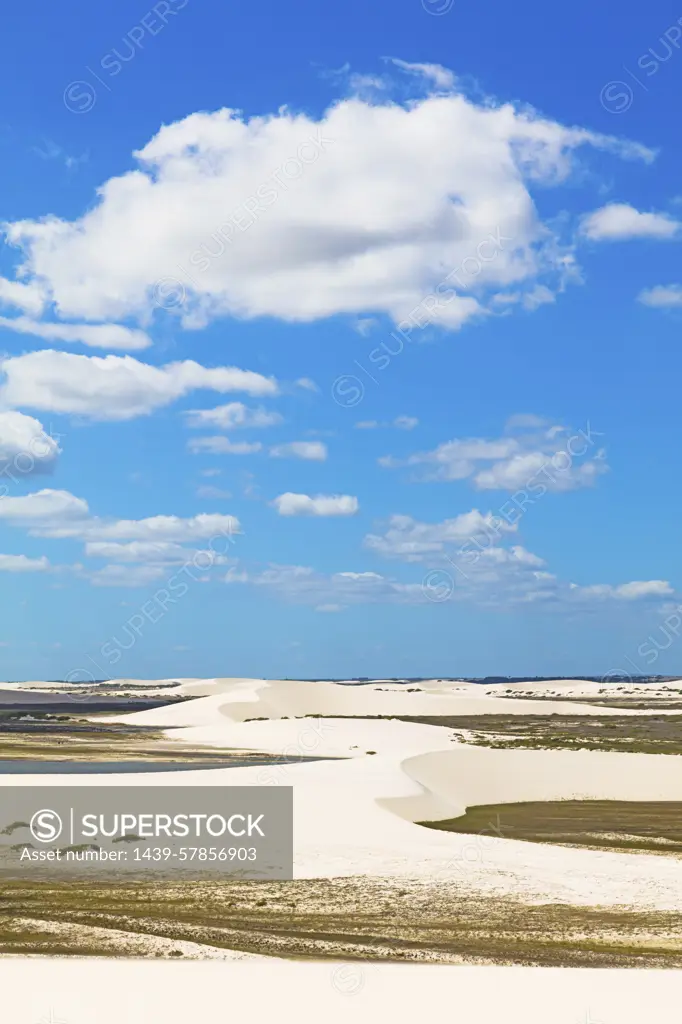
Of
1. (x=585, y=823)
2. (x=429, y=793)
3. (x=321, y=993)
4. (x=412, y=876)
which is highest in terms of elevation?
(x=429, y=793)

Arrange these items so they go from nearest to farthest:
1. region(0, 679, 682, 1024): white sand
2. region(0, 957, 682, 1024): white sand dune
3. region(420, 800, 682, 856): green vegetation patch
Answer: region(0, 957, 682, 1024): white sand dune → region(0, 679, 682, 1024): white sand → region(420, 800, 682, 856): green vegetation patch

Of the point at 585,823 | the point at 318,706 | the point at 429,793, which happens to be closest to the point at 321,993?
the point at 585,823

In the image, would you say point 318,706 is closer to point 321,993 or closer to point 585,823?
point 585,823

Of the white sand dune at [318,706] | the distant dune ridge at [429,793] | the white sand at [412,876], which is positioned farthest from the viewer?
the white sand dune at [318,706]

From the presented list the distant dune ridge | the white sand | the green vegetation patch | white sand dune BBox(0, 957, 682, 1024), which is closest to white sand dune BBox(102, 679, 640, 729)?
the distant dune ridge

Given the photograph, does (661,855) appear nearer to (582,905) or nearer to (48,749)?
(582,905)

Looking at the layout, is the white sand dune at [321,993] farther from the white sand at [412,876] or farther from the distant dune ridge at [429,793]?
the distant dune ridge at [429,793]

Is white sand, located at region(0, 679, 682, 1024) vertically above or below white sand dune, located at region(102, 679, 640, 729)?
below

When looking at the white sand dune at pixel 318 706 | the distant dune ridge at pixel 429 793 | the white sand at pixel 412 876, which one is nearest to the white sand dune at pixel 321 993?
the white sand at pixel 412 876

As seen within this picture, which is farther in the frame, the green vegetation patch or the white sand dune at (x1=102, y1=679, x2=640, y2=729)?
the white sand dune at (x1=102, y1=679, x2=640, y2=729)

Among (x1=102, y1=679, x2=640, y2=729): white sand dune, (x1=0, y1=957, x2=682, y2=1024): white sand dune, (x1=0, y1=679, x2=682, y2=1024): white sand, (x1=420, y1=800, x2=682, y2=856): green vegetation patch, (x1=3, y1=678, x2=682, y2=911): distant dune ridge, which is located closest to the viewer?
(x1=0, y1=957, x2=682, y2=1024): white sand dune

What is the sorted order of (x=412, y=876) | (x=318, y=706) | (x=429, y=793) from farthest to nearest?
(x=318, y=706) → (x=429, y=793) → (x=412, y=876)

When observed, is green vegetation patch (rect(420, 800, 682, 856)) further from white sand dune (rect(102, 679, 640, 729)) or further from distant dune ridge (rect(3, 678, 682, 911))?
white sand dune (rect(102, 679, 640, 729))

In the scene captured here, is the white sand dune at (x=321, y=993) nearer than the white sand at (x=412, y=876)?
Yes
